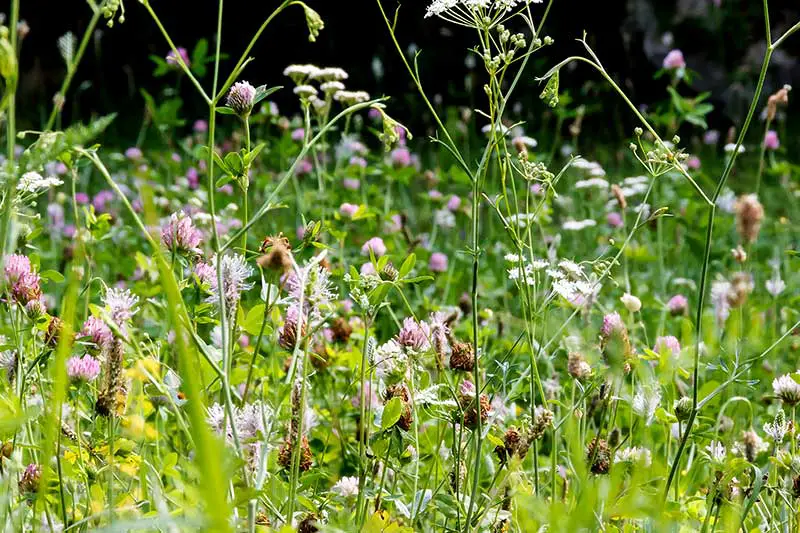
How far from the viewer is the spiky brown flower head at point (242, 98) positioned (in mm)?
841

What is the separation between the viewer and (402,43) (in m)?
5.36

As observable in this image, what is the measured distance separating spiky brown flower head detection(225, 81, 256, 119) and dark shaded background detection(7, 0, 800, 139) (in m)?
3.69

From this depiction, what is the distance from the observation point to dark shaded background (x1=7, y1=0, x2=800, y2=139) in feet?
16.0

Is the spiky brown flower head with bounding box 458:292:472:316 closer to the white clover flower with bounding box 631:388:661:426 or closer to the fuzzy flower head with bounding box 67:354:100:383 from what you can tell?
the white clover flower with bounding box 631:388:661:426

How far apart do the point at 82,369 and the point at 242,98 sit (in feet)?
0.90

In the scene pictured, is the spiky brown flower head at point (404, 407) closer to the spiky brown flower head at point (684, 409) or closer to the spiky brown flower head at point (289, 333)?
the spiky brown flower head at point (289, 333)

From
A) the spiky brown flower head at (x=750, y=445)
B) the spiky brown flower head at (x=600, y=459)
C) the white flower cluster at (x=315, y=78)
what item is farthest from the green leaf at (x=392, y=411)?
the white flower cluster at (x=315, y=78)

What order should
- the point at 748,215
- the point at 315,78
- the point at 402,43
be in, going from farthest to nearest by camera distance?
the point at 402,43 < the point at 315,78 < the point at 748,215

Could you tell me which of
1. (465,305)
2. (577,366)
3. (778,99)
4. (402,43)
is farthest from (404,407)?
(402,43)

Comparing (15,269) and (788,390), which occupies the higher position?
(15,269)

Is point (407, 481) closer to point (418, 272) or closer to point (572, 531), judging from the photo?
point (572, 531)

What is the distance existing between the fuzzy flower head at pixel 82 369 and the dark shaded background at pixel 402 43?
3728 millimetres

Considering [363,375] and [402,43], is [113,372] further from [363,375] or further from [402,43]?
[402,43]

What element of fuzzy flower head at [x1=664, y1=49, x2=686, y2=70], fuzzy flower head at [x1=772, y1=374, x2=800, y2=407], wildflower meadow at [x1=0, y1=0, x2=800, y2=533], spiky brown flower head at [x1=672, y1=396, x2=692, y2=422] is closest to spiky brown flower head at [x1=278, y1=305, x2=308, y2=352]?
wildflower meadow at [x1=0, y1=0, x2=800, y2=533]
